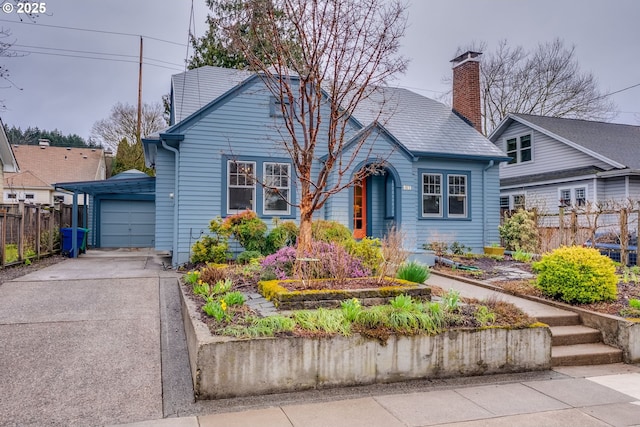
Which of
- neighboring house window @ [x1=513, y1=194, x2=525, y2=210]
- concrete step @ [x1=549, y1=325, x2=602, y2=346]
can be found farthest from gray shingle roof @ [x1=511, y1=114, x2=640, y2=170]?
concrete step @ [x1=549, y1=325, x2=602, y2=346]

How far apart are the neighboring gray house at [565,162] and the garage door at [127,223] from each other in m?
17.0

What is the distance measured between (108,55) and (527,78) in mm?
27228

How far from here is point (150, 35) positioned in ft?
87.2

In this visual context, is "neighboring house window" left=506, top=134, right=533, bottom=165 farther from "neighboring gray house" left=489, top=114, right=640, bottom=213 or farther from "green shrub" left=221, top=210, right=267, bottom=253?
"green shrub" left=221, top=210, right=267, bottom=253

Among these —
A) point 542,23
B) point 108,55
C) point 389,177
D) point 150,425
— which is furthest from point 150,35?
point 150,425

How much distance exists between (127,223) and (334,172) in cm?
1112

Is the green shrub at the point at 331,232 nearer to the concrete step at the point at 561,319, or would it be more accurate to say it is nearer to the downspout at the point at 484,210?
the concrete step at the point at 561,319

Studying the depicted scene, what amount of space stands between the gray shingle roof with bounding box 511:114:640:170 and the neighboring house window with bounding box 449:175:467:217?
24.5 feet

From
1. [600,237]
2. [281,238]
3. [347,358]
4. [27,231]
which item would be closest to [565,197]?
[600,237]

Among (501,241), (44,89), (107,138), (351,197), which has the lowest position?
(501,241)

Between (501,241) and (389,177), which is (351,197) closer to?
(389,177)

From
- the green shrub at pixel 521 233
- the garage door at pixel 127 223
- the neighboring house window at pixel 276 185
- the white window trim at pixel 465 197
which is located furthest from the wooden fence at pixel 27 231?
the green shrub at pixel 521 233

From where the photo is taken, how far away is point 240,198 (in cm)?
1182

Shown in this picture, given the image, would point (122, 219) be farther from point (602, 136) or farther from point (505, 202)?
point (602, 136)
